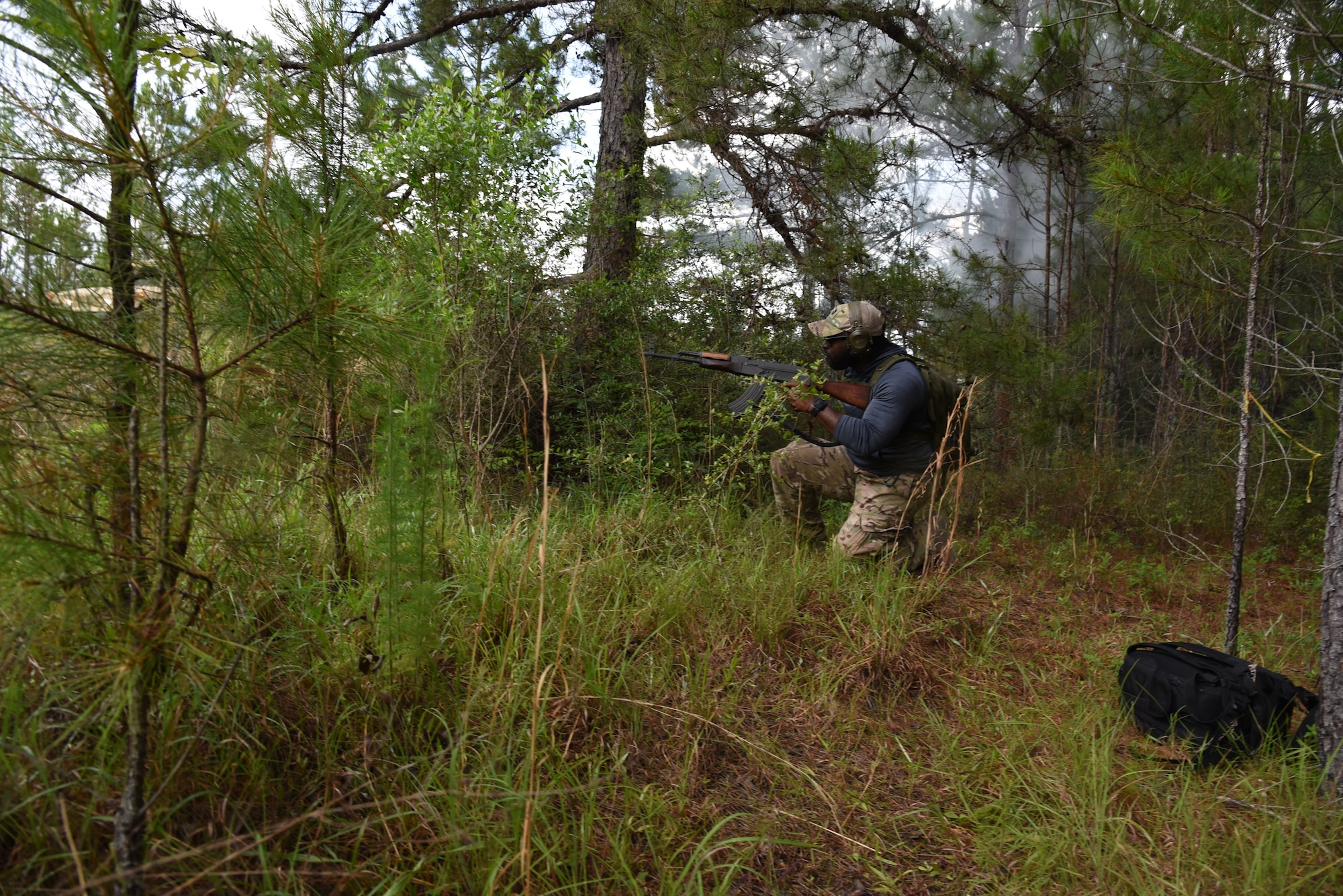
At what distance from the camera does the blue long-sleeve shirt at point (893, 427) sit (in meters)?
3.86

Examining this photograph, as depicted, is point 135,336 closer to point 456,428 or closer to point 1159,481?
point 456,428

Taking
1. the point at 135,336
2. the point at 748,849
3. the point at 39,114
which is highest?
the point at 39,114

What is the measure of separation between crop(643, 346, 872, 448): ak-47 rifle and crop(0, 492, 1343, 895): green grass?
4.31 feet

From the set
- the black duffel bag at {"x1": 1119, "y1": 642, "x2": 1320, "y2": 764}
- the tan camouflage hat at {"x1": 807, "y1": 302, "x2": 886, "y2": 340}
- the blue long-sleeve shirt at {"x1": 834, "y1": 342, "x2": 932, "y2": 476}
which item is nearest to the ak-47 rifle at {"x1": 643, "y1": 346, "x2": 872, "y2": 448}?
the blue long-sleeve shirt at {"x1": 834, "y1": 342, "x2": 932, "y2": 476}

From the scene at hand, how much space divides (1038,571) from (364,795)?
14.0ft

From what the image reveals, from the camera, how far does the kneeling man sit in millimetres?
3883

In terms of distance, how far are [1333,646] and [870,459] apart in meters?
2.16

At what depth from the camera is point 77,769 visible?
138 cm

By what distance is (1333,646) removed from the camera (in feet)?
7.34

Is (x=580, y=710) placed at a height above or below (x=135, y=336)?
below

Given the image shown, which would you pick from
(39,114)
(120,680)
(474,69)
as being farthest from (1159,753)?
(474,69)

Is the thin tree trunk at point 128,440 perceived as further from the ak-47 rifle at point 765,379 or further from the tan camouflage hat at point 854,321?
the tan camouflage hat at point 854,321

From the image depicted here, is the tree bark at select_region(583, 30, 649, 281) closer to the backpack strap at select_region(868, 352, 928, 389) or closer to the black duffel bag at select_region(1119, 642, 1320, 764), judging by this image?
the backpack strap at select_region(868, 352, 928, 389)

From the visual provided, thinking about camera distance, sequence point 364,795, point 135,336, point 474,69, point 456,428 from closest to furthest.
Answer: point 135,336 → point 364,795 → point 456,428 → point 474,69
